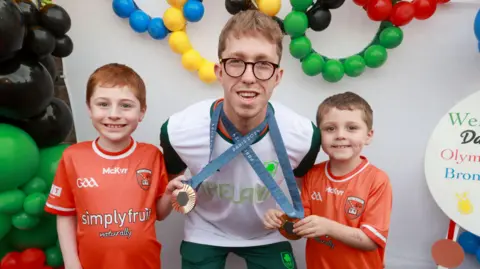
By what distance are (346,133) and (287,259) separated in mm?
594

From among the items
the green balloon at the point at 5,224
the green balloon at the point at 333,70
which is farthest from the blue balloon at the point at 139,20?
the green balloon at the point at 5,224

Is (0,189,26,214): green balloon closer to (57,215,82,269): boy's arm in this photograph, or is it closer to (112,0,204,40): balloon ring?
(57,215,82,269): boy's arm

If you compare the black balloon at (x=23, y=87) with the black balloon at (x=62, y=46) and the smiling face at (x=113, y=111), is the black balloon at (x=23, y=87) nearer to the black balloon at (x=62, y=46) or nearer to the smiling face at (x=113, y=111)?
the black balloon at (x=62, y=46)

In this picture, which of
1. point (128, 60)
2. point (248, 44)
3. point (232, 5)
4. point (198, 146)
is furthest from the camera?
point (128, 60)

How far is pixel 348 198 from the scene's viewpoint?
5.10 feet

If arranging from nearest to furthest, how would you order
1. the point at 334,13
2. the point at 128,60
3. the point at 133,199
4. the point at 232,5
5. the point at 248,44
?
the point at 248,44 → the point at 133,199 → the point at 232,5 → the point at 334,13 → the point at 128,60

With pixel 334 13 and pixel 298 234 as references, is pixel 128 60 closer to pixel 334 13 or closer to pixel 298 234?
pixel 334 13

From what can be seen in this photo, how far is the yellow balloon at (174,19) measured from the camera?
199cm

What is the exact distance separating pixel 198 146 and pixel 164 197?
9.4 inches

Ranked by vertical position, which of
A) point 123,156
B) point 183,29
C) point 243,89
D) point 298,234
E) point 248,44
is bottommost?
point 298,234

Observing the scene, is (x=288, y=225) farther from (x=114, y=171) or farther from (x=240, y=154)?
(x=114, y=171)

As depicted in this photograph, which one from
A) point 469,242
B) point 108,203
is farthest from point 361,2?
point 108,203

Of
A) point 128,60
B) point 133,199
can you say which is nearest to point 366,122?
point 133,199

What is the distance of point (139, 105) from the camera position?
1.58 meters
